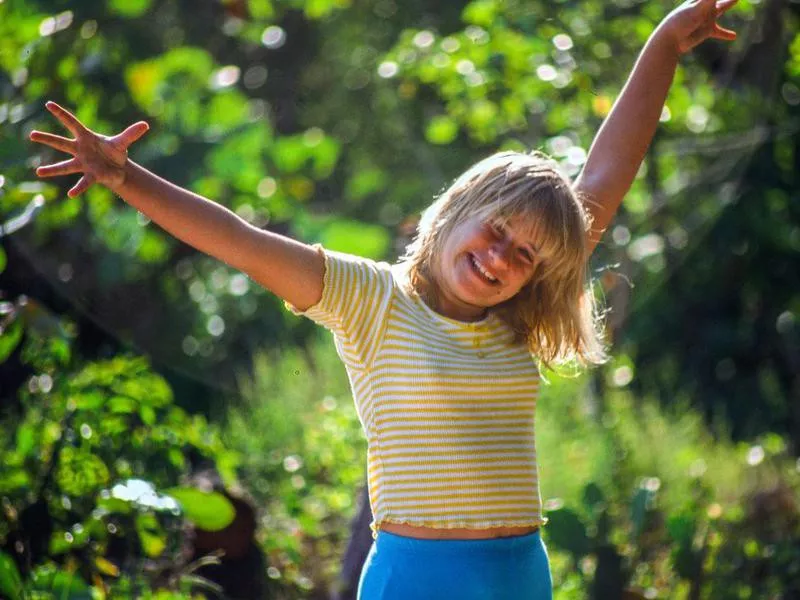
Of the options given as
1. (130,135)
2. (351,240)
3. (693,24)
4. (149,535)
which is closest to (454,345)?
(130,135)

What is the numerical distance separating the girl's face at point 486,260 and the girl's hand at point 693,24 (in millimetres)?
604

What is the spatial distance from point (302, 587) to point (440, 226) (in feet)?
4.81

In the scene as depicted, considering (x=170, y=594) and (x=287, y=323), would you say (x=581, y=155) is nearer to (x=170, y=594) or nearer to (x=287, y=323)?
(x=170, y=594)

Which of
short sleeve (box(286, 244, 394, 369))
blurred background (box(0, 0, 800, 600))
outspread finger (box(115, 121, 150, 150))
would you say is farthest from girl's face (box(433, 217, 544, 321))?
blurred background (box(0, 0, 800, 600))

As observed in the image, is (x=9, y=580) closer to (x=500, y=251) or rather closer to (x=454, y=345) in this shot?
(x=454, y=345)

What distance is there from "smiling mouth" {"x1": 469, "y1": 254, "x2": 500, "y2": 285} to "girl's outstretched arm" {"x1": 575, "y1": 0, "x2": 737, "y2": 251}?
1.09 feet

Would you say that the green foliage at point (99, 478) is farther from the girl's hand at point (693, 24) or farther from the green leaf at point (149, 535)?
the girl's hand at point (693, 24)

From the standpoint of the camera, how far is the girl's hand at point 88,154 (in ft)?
5.69

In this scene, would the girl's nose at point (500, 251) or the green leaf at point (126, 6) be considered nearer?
the girl's nose at point (500, 251)

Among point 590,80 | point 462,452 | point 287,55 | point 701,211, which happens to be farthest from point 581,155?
point 287,55

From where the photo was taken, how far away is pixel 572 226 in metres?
2.04

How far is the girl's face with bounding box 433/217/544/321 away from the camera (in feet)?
6.54

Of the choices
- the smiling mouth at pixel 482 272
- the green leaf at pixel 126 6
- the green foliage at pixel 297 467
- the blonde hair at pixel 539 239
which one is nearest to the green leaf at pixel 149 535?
the green foliage at pixel 297 467

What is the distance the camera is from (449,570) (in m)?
1.91
